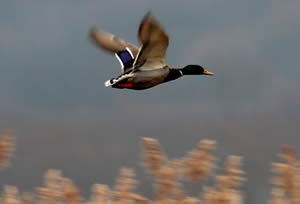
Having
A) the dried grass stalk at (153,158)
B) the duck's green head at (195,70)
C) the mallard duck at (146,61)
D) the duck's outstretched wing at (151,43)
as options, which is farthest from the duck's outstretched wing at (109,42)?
the dried grass stalk at (153,158)

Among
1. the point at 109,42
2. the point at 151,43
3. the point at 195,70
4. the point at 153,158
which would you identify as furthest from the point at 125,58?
the point at 153,158

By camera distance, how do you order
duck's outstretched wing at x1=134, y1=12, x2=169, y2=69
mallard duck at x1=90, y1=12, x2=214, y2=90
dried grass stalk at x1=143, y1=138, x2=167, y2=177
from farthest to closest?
1. mallard duck at x1=90, y1=12, x2=214, y2=90
2. duck's outstretched wing at x1=134, y1=12, x2=169, y2=69
3. dried grass stalk at x1=143, y1=138, x2=167, y2=177

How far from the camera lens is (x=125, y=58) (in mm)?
13547

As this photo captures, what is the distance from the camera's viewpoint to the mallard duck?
32.6 feet

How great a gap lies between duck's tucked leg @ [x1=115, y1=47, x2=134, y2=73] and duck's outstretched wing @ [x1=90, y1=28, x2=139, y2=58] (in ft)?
0.44

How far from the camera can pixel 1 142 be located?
6480 millimetres

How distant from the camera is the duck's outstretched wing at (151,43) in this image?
954cm

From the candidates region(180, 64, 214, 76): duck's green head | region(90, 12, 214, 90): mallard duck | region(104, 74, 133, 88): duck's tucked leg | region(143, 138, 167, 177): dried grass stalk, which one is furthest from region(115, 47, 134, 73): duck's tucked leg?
region(143, 138, 167, 177): dried grass stalk

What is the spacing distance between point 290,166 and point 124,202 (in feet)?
5.43

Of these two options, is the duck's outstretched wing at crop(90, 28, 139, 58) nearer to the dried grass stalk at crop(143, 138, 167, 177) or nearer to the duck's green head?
the duck's green head

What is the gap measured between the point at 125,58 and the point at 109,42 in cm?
114

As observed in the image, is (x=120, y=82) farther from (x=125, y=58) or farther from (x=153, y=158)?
(x=153, y=158)

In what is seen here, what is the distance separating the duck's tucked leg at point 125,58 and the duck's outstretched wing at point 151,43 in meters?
1.01

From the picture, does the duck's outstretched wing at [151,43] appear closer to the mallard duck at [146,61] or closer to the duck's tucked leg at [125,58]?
the mallard duck at [146,61]
